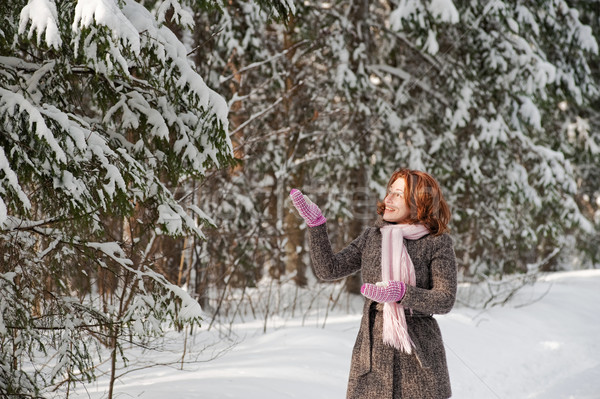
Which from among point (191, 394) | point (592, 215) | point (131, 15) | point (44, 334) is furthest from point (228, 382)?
point (592, 215)

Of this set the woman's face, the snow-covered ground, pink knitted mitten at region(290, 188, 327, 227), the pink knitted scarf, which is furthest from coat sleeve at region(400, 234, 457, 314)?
the snow-covered ground

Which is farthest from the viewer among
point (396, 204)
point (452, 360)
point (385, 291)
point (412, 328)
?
A: point (452, 360)

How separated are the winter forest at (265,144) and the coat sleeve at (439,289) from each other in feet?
5.25

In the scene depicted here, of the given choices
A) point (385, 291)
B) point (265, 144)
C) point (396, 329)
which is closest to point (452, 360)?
point (396, 329)

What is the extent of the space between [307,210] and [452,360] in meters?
3.98

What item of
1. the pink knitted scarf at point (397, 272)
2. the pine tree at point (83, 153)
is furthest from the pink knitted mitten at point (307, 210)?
the pine tree at point (83, 153)

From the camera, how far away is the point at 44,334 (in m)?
3.72

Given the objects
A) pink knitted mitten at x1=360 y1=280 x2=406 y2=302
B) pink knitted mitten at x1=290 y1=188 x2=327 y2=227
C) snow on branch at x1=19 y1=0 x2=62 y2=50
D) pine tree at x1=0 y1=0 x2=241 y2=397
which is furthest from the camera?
pink knitted mitten at x1=290 y1=188 x2=327 y2=227

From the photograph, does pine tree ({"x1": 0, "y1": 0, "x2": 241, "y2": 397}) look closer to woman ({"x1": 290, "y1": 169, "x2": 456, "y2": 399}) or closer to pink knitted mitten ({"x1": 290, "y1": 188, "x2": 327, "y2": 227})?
pink knitted mitten ({"x1": 290, "y1": 188, "x2": 327, "y2": 227})

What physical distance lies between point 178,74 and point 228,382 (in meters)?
2.48

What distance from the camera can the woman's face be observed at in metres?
2.96

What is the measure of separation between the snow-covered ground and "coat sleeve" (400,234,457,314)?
6.81ft

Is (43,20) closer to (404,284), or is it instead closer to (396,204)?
(396,204)

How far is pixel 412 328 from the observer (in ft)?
9.43
